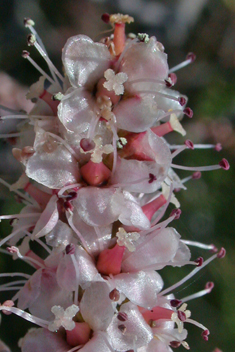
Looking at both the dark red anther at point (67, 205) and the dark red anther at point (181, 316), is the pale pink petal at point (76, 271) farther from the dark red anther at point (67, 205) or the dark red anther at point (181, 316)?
the dark red anther at point (181, 316)

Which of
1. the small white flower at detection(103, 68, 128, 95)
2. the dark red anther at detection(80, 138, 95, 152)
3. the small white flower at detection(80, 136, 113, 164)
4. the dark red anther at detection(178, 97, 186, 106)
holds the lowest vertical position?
the small white flower at detection(80, 136, 113, 164)

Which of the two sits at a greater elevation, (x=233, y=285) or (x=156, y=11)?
(x=156, y=11)

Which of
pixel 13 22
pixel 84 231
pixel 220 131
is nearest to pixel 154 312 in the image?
pixel 84 231

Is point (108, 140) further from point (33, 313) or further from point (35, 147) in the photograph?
point (33, 313)

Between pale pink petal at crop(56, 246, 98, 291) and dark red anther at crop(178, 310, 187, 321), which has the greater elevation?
pale pink petal at crop(56, 246, 98, 291)

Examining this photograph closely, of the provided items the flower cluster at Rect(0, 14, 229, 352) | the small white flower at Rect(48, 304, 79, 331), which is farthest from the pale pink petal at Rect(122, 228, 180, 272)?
the small white flower at Rect(48, 304, 79, 331)

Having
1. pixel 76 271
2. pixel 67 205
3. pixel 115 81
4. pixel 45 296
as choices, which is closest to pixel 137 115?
pixel 115 81

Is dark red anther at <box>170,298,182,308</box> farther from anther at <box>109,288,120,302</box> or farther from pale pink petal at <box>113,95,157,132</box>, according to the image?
pale pink petal at <box>113,95,157,132</box>
